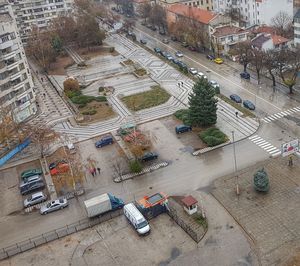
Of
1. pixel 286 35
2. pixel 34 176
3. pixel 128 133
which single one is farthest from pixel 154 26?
pixel 34 176

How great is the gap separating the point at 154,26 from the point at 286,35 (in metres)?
41.0

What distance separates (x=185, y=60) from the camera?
84.4 meters

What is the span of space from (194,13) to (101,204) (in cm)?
6712

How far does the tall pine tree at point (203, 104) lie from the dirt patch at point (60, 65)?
4071cm

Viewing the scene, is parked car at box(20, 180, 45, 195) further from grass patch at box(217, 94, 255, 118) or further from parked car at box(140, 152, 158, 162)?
grass patch at box(217, 94, 255, 118)

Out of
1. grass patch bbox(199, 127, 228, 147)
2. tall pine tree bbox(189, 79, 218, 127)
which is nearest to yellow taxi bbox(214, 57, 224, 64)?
tall pine tree bbox(189, 79, 218, 127)

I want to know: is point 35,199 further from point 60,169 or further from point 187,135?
point 187,135

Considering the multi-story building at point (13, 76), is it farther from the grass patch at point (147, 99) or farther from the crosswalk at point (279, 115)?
the crosswalk at point (279, 115)

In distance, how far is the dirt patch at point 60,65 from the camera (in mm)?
87438

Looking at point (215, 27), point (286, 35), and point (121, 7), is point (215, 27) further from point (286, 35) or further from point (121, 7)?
point (121, 7)

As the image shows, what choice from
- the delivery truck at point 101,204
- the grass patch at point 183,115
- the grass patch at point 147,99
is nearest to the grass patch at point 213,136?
the grass patch at point 183,115

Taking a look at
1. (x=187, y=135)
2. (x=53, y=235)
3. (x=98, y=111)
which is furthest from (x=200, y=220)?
(x=98, y=111)

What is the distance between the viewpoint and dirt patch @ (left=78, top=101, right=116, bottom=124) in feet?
204

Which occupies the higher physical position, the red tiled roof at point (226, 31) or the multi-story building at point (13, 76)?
the multi-story building at point (13, 76)
